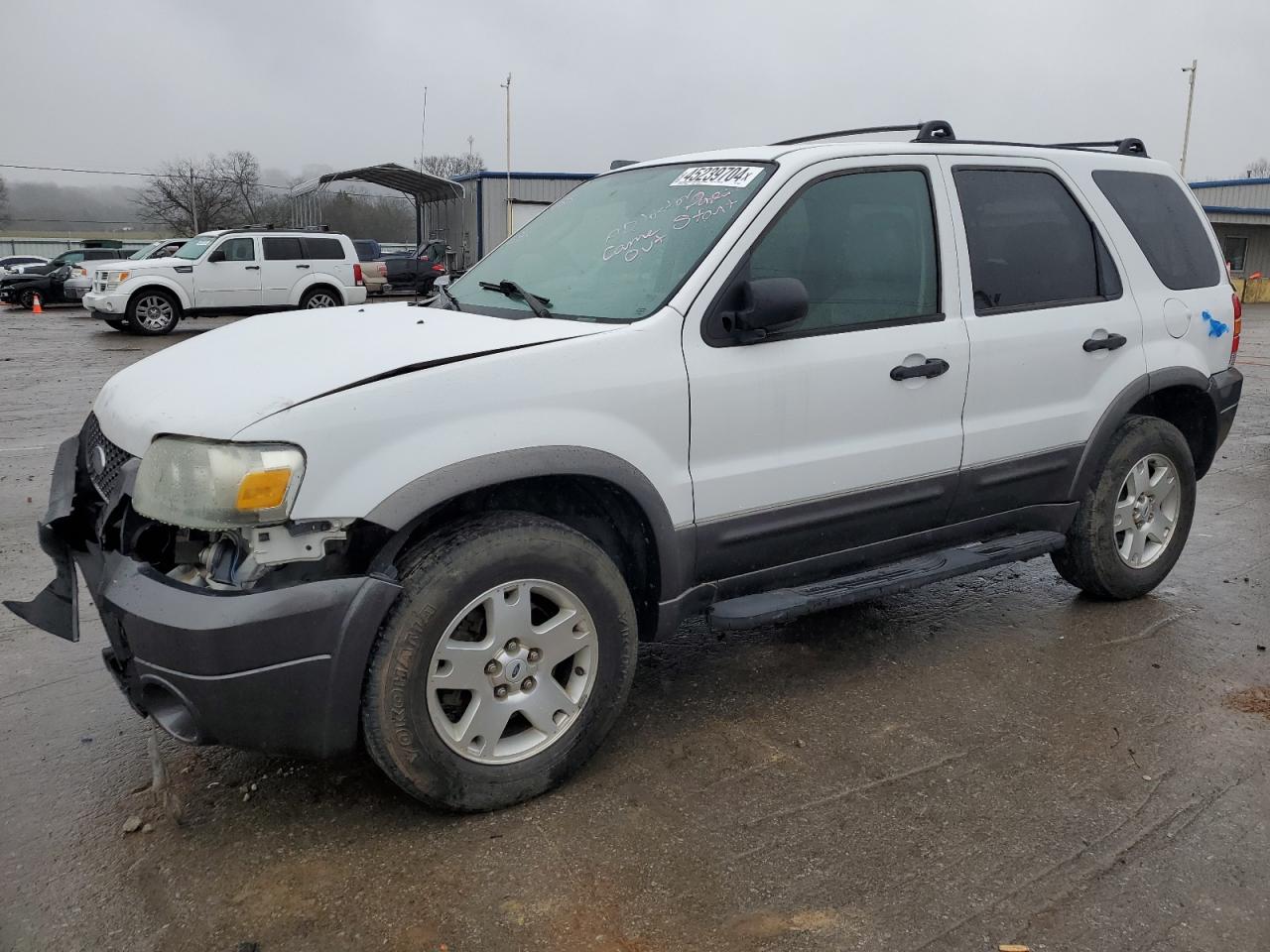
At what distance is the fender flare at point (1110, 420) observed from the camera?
4.36 metres

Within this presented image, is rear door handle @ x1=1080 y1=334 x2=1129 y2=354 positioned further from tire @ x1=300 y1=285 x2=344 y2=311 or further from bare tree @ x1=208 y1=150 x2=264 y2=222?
bare tree @ x1=208 y1=150 x2=264 y2=222

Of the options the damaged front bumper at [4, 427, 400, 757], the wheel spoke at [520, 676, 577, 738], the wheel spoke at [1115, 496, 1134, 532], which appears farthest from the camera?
the wheel spoke at [1115, 496, 1134, 532]

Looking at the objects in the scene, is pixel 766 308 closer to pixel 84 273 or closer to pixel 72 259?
pixel 84 273

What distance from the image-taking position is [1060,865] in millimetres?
2814

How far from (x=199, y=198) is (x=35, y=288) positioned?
1168 inches

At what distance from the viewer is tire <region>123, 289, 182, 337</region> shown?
60.1 ft

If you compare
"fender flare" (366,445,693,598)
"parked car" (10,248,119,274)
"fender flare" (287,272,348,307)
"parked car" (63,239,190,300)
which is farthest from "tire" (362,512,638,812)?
"parked car" (10,248,119,274)

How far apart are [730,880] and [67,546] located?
2.18 metres

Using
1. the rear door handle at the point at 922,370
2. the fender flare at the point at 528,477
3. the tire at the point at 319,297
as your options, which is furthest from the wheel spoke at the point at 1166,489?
the tire at the point at 319,297

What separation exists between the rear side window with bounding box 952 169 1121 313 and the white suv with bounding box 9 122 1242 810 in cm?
1

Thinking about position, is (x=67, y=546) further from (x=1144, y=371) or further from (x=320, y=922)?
(x=1144, y=371)

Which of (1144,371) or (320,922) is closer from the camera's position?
(320,922)

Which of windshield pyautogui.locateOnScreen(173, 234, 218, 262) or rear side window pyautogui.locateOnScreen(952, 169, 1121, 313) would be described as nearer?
rear side window pyautogui.locateOnScreen(952, 169, 1121, 313)

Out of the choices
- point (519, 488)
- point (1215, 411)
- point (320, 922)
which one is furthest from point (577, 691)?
point (1215, 411)
